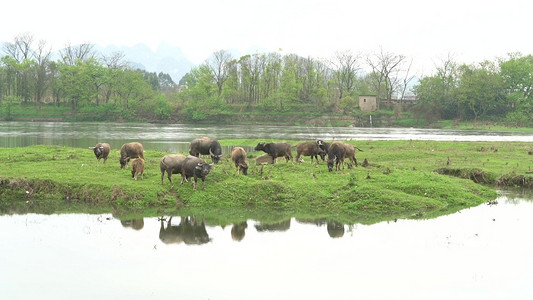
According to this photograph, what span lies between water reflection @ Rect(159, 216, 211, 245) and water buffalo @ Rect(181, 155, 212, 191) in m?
2.34

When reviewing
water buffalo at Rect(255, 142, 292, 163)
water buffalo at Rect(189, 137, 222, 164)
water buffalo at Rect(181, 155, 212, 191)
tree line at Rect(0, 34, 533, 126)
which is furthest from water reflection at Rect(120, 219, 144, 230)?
tree line at Rect(0, 34, 533, 126)

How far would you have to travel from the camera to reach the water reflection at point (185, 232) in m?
13.6

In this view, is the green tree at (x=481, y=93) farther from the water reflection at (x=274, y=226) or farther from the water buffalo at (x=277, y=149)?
the water reflection at (x=274, y=226)

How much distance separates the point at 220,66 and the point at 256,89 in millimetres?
10947

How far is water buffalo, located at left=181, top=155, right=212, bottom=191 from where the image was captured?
57.9ft

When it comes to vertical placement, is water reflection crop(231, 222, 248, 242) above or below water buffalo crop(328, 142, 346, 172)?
below

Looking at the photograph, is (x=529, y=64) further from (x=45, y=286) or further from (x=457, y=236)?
(x=45, y=286)

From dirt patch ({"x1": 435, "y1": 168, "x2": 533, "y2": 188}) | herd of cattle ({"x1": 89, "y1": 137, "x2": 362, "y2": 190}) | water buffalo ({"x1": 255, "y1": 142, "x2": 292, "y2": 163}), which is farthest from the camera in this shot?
water buffalo ({"x1": 255, "y1": 142, "x2": 292, "y2": 163})

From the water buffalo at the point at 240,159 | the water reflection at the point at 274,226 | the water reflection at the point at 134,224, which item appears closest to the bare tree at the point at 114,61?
the water buffalo at the point at 240,159

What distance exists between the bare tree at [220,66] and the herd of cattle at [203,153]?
83502 millimetres

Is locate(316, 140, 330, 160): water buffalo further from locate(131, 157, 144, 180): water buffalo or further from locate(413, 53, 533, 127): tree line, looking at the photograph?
locate(413, 53, 533, 127): tree line

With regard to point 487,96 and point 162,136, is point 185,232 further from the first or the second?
point 487,96

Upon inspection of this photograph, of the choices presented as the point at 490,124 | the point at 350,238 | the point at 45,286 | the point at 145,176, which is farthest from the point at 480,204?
the point at 490,124

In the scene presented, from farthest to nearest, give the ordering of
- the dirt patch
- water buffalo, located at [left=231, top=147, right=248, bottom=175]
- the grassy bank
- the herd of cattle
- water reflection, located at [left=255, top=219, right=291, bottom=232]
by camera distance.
Result: the dirt patch < water buffalo, located at [left=231, top=147, right=248, bottom=175] < the herd of cattle < the grassy bank < water reflection, located at [left=255, top=219, right=291, bottom=232]
